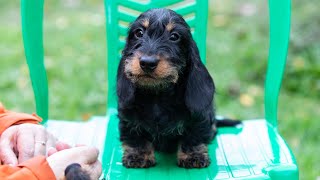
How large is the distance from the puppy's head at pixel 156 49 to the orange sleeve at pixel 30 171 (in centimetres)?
52

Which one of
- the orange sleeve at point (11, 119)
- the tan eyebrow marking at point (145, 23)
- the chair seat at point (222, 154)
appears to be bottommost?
the chair seat at point (222, 154)

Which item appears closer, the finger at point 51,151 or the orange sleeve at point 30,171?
the orange sleeve at point 30,171

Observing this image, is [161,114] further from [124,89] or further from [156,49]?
[156,49]

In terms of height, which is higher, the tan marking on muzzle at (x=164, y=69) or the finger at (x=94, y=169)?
the tan marking on muzzle at (x=164, y=69)

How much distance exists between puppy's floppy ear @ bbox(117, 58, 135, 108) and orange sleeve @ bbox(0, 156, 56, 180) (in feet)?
1.73

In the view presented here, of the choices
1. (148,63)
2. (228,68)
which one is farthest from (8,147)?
(228,68)

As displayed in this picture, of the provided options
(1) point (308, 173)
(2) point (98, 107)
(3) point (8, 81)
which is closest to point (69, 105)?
(2) point (98, 107)

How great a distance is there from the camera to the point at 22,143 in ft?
7.91

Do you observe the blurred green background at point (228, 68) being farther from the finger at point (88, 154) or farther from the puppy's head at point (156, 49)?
the finger at point (88, 154)

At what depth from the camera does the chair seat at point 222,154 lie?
257 centimetres

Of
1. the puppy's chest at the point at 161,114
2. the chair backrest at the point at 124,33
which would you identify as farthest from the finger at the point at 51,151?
the chair backrest at the point at 124,33

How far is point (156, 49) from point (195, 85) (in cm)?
27

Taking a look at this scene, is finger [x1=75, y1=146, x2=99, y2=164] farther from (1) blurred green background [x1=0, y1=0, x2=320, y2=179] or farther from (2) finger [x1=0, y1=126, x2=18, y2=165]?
(1) blurred green background [x1=0, y1=0, x2=320, y2=179]

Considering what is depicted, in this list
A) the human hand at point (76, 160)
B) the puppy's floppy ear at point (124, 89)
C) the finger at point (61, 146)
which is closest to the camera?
the human hand at point (76, 160)
